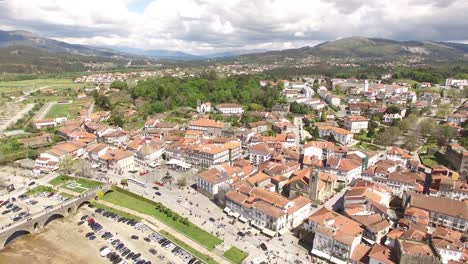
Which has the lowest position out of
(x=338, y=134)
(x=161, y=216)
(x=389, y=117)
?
(x=161, y=216)

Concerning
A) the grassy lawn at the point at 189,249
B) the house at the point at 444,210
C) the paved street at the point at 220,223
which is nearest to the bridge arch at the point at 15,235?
the paved street at the point at 220,223

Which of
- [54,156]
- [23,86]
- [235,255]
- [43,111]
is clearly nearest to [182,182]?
[235,255]

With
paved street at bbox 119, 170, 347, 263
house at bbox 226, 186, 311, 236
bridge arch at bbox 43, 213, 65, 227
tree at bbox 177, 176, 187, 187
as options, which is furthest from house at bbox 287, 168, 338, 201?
bridge arch at bbox 43, 213, 65, 227

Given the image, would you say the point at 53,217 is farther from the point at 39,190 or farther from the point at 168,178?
the point at 168,178

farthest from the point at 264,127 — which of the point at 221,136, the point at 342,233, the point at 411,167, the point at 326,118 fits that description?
the point at 342,233

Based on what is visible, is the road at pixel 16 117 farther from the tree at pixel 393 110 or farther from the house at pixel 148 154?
the tree at pixel 393 110

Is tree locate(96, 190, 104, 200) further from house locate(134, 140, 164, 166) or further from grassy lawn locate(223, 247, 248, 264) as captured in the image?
grassy lawn locate(223, 247, 248, 264)
